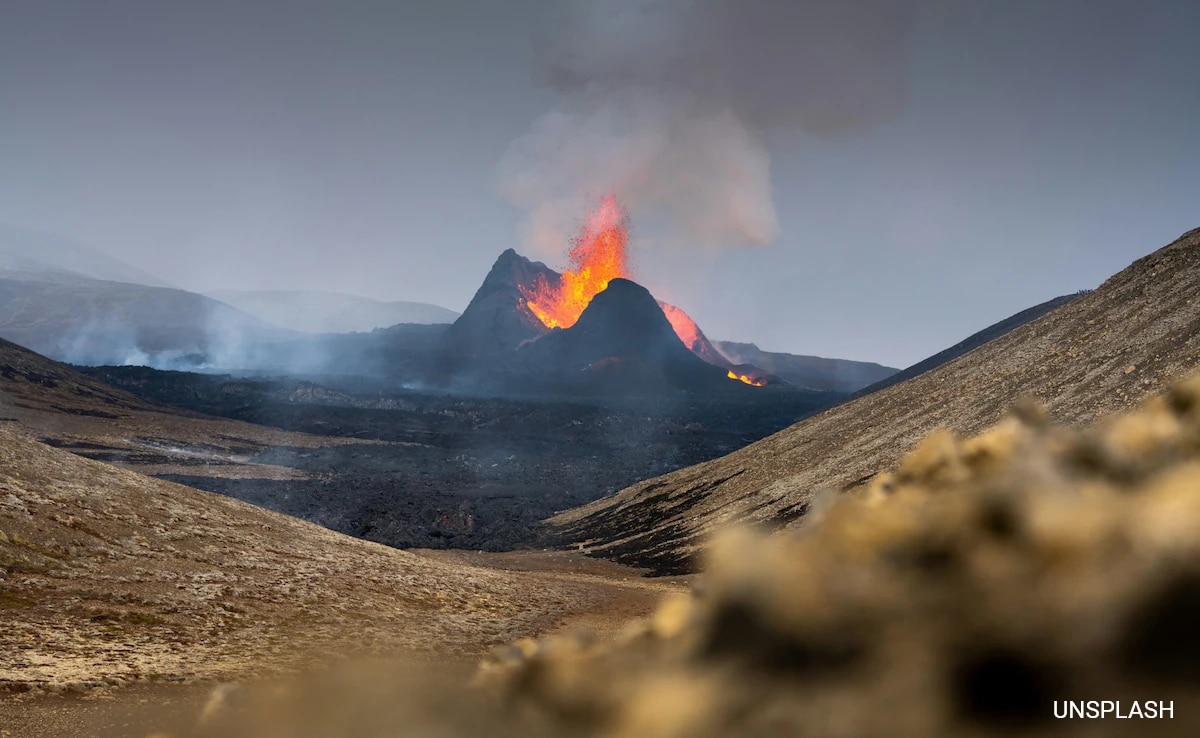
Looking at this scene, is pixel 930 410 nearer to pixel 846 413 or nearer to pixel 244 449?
pixel 846 413

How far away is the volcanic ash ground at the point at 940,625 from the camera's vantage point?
45.8 inches

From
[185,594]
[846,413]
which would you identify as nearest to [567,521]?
[846,413]

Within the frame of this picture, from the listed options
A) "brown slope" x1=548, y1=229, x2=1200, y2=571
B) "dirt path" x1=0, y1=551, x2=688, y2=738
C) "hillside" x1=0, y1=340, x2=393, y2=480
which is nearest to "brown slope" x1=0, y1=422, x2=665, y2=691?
"dirt path" x1=0, y1=551, x2=688, y2=738

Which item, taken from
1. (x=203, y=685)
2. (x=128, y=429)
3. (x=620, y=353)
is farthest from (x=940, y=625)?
(x=620, y=353)

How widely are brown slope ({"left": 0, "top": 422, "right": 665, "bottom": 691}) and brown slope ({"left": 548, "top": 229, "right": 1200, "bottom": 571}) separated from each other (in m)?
11.4

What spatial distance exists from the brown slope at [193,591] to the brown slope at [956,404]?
11377mm

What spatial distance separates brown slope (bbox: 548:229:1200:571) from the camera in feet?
86.2

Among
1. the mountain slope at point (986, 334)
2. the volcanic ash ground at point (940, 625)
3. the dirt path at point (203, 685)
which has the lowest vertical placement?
the dirt path at point (203, 685)

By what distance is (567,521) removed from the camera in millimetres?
46344

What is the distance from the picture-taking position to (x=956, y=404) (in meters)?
33.8

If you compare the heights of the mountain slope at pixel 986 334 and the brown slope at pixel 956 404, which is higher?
the mountain slope at pixel 986 334

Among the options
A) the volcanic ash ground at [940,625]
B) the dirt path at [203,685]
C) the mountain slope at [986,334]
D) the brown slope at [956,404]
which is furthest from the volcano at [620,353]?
the volcanic ash ground at [940,625]

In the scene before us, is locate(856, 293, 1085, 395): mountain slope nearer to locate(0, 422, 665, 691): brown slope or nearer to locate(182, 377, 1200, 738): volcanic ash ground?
locate(0, 422, 665, 691): brown slope

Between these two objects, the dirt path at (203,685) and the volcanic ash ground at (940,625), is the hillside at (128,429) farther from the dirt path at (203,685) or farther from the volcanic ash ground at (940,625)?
the volcanic ash ground at (940,625)
